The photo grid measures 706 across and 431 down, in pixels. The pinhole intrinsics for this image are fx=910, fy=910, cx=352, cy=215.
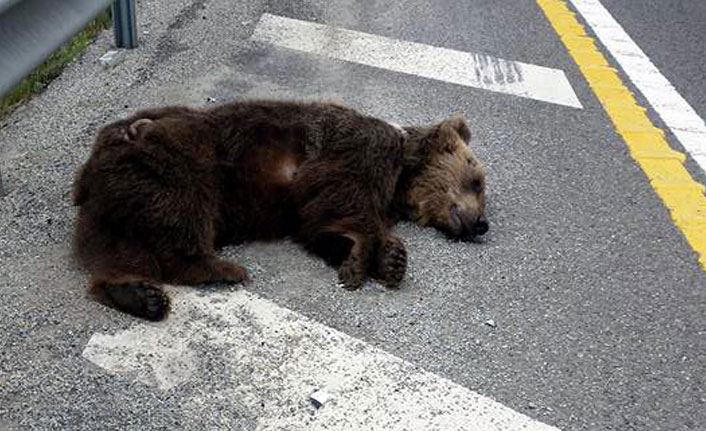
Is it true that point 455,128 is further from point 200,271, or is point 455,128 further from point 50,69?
point 50,69

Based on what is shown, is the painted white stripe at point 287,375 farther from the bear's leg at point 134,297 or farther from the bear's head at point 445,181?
the bear's head at point 445,181

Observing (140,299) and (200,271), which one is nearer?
(140,299)

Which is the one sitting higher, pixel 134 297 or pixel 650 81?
pixel 134 297

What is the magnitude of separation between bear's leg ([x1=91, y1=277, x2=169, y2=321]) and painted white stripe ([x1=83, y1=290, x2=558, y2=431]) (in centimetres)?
6

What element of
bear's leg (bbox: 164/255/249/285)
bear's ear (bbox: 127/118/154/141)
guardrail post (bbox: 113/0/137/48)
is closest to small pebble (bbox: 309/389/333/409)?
bear's leg (bbox: 164/255/249/285)

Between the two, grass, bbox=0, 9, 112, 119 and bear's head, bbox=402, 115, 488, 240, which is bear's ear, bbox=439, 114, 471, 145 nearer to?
bear's head, bbox=402, 115, 488, 240

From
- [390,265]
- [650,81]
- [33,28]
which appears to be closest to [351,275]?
[390,265]

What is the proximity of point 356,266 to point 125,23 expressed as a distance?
2902mm

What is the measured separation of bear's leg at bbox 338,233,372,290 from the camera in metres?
4.10

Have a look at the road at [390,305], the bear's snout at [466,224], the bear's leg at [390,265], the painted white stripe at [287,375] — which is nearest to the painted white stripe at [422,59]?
the road at [390,305]

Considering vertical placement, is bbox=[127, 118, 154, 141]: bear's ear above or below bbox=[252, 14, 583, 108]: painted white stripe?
above

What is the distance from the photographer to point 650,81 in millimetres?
6906

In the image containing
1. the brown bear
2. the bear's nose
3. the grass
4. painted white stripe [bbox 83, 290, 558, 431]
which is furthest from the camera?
the grass

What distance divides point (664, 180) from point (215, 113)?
8.96ft
